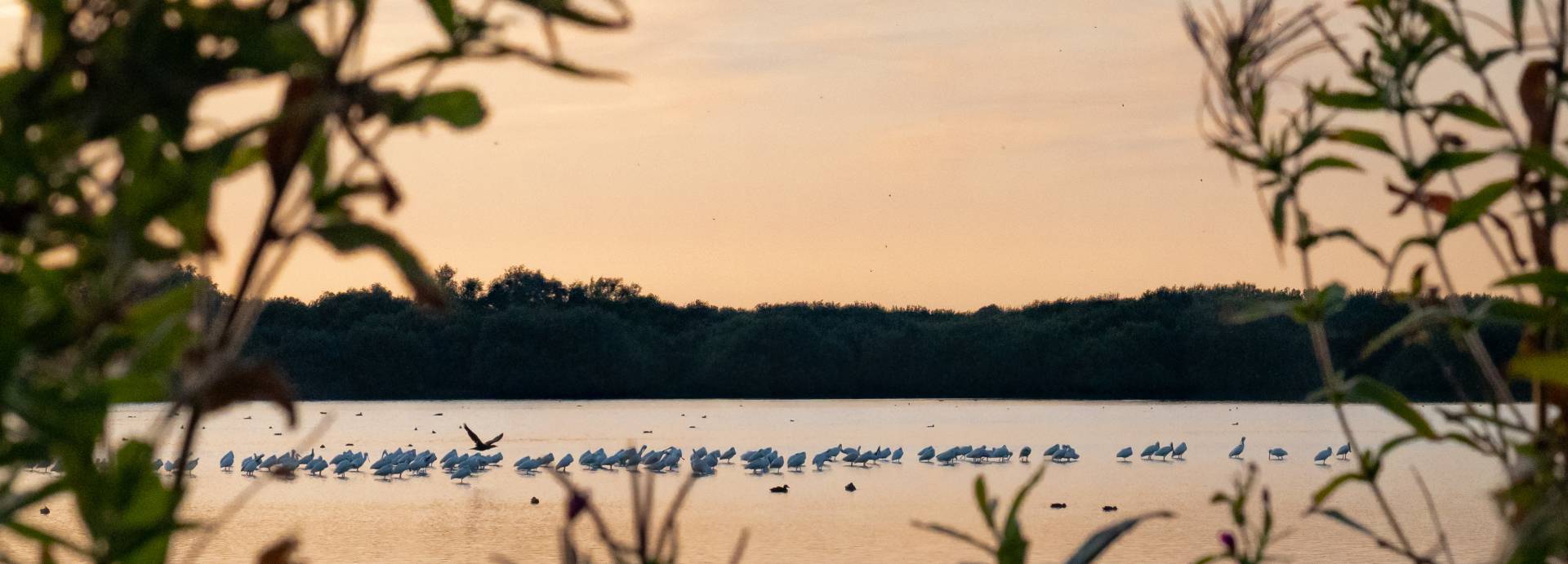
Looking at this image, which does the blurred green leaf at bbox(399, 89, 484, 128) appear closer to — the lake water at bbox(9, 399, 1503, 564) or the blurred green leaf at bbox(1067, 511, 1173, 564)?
the lake water at bbox(9, 399, 1503, 564)

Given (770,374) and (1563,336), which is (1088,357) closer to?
(770,374)

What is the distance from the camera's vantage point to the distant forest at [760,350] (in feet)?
228

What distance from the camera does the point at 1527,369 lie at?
0.54 meters

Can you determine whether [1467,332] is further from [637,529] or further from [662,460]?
[662,460]

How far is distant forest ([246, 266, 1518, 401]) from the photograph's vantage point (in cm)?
6956

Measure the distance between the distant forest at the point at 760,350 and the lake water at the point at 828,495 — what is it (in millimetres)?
11448

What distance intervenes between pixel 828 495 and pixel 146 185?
2853 cm

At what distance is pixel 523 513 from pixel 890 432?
24.5m

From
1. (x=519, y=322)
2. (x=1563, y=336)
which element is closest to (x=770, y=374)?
(x=519, y=322)

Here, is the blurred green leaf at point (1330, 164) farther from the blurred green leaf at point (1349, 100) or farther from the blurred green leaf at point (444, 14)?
the blurred green leaf at point (444, 14)

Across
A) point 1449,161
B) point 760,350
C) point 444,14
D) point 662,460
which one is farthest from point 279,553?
point 760,350

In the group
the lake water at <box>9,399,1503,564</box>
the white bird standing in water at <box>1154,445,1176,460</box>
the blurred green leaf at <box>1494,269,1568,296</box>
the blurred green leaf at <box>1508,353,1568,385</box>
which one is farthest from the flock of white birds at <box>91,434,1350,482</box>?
the blurred green leaf at <box>1508,353,1568,385</box>

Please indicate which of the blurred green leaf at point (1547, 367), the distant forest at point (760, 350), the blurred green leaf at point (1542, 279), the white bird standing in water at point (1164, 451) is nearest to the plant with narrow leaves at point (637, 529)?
the blurred green leaf at point (1547, 367)

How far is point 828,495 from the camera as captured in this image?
28.9 meters
